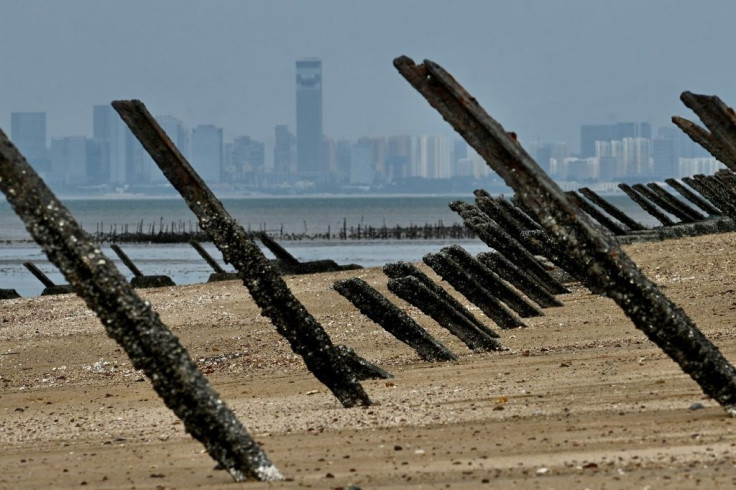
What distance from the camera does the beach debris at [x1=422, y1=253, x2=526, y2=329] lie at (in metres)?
13.9

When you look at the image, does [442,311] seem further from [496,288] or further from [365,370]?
[496,288]

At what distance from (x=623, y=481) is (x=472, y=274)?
29.2 ft

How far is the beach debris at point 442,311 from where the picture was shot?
40.0 feet

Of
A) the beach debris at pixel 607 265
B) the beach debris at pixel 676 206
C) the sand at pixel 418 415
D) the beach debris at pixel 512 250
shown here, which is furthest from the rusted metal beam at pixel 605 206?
the beach debris at pixel 607 265

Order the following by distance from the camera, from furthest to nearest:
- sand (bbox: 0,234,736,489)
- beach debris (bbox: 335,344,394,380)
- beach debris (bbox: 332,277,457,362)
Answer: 1. beach debris (bbox: 332,277,457,362)
2. beach debris (bbox: 335,344,394,380)
3. sand (bbox: 0,234,736,489)

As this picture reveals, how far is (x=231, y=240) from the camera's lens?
8508 millimetres

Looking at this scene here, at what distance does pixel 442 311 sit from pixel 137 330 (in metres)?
6.28

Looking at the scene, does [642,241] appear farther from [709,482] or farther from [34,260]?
[34,260]

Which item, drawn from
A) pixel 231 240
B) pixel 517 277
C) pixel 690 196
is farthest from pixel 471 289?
pixel 690 196

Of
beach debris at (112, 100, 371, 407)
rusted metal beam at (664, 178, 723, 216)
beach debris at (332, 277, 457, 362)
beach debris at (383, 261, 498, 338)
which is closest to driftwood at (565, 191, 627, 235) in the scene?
rusted metal beam at (664, 178, 723, 216)

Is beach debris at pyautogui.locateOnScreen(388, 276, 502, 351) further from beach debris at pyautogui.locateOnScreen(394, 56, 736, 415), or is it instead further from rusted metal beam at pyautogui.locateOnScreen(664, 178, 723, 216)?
rusted metal beam at pyautogui.locateOnScreen(664, 178, 723, 216)

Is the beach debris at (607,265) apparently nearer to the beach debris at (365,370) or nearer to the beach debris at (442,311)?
the beach debris at (365,370)

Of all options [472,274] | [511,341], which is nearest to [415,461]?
[511,341]

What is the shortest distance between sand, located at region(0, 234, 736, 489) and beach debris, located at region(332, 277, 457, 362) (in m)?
0.21
